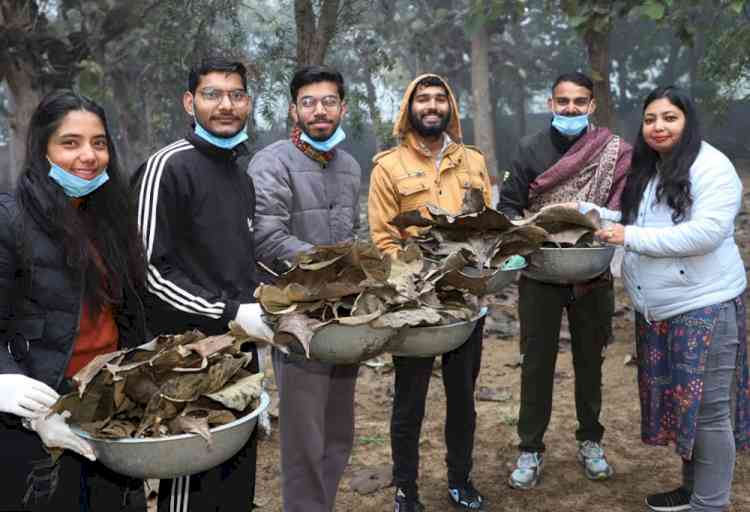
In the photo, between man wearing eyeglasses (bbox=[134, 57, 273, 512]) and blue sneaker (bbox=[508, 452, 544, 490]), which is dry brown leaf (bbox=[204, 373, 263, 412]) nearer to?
man wearing eyeglasses (bbox=[134, 57, 273, 512])

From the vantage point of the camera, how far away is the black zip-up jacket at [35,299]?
2.13 m

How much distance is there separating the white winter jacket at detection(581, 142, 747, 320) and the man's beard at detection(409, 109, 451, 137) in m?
0.75

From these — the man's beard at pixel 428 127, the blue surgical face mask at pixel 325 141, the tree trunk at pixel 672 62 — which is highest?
the tree trunk at pixel 672 62

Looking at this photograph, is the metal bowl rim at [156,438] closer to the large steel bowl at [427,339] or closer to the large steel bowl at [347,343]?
the large steel bowl at [347,343]

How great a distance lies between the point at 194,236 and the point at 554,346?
1.98 meters

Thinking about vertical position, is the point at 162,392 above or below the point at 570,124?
below

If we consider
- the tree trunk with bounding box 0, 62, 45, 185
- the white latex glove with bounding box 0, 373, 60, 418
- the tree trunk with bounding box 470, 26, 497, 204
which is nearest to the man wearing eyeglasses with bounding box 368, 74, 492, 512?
the white latex glove with bounding box 0, 373, 60, 418

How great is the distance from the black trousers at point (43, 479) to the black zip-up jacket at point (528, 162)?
2238 millimetres

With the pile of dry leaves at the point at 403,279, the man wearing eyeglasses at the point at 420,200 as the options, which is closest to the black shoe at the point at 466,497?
the man wearing eyeglasses at the point at 420,200

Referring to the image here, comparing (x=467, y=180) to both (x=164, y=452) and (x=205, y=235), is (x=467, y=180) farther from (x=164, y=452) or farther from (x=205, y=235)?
(x=164, y=452)

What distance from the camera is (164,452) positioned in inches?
→ 72.8

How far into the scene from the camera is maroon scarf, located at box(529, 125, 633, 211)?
11.6ft

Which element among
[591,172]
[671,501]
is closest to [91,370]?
[591,172]

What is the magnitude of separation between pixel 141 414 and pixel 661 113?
2423 millimetres
